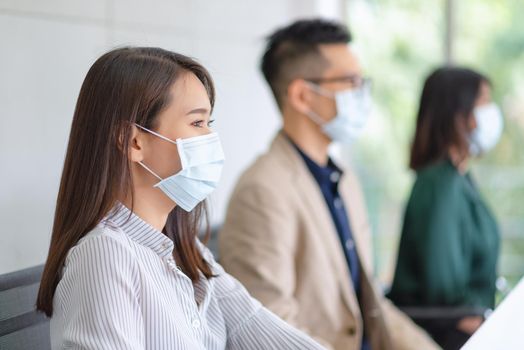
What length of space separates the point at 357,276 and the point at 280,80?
65 centimetres

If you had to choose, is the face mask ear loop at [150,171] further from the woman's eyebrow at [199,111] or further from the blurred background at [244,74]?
the blurred background at [244,74]

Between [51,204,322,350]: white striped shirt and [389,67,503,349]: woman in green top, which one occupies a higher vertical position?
[51,204,322,350]: white striped shirt

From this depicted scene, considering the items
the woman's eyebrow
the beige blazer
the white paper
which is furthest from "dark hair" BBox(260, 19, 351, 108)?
the woman's eyebrow

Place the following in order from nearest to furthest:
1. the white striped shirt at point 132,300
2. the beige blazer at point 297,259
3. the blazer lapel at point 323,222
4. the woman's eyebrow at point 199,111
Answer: the white striped shirt at point 132,300, the woman's eyebrow at point 199,111, the beige blazer at point 297,259, the blazer lapel at point 323,222

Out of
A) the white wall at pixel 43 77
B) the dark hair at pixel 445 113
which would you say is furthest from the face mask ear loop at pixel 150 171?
the dark hair at pixel 445 113

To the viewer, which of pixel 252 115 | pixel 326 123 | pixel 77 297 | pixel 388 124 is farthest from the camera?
pixel 388 124

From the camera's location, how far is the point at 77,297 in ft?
4.50

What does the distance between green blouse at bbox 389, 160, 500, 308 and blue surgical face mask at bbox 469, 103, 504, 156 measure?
194mm

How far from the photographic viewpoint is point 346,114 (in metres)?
2.63

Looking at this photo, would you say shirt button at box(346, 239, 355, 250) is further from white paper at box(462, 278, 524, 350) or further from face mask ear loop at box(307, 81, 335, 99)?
white paper at box(462, 278, 524, 350)

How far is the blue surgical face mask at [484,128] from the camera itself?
3182 millimetres

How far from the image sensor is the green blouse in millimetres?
2842

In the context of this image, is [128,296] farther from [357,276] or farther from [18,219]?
[357,276]

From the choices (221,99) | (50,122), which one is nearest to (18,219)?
(50,122)
